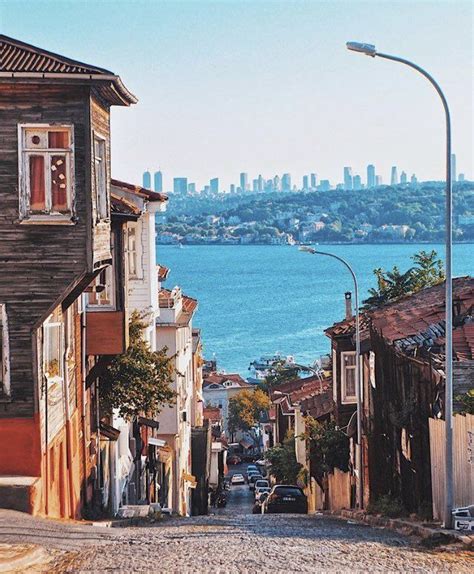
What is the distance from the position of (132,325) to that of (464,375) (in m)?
9.64

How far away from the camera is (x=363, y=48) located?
1719 centimetres

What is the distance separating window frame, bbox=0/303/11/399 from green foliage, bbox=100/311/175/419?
815 centimetres

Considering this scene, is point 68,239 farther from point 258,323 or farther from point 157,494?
point 258,323

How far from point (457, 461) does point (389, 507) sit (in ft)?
20.2

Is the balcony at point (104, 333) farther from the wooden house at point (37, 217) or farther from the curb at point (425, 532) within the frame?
the curb at point (425, 532)

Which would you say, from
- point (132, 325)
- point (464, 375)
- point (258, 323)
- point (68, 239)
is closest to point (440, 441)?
point (464, 375)

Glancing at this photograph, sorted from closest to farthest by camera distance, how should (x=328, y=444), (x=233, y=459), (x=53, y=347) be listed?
(x=53, y=347), (x=328, y=444), (x=233, y=459)

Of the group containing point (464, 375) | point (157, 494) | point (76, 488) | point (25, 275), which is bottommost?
point (157, 494)

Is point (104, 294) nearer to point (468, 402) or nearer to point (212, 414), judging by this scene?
point (468, 402)

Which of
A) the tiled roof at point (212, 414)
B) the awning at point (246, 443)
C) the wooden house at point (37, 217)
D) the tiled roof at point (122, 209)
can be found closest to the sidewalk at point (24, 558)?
the wooden house at point (37, 217)

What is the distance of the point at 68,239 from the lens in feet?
65.4

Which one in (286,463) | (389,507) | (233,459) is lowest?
(233,459)

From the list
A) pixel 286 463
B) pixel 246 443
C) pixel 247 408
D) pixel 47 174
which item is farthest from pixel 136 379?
pixel 247 408

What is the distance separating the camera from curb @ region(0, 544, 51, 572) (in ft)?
43.3
